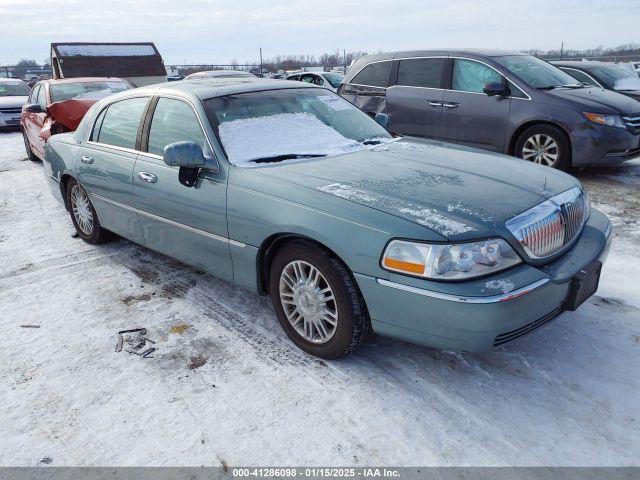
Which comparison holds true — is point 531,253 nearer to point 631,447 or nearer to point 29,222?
point 631,447

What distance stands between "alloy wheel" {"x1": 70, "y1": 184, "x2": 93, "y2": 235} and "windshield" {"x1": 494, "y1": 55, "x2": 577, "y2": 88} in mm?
5335

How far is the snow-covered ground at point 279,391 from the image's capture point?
2.24 metres

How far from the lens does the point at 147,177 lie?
12.0 feet

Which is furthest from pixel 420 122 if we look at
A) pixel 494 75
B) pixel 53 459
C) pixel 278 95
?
pixel 53 459

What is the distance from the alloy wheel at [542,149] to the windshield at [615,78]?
152 inches

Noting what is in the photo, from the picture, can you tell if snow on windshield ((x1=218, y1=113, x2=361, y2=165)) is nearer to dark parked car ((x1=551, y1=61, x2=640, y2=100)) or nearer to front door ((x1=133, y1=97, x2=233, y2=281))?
front door ((x1=133, y1=97, x2=233, y2=281))

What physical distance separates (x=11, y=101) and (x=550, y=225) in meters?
15.6

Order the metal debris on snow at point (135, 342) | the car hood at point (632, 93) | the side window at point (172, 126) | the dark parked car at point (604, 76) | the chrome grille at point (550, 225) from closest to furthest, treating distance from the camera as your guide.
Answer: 1. the chrome grille at point (550, 225)
2. the metal debris on snow at point (135, 342)
3. the side window at point (172, 126)
4. the car hood at point (632, 93)
5. the dark parked car at point (604, 76)

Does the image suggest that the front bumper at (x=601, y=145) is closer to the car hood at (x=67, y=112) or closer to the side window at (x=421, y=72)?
the side window at (x=421, y=72)

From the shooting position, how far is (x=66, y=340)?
3197 millimetres

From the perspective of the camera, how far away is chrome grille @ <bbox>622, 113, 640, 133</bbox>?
625 cm

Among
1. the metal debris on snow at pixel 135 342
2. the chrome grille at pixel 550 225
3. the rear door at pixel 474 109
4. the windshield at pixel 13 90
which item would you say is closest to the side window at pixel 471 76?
the rear door at pixel 474 109

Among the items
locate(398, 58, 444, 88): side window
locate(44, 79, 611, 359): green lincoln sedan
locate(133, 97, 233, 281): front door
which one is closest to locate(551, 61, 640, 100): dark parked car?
locate(398, 58, 444, 88): side window

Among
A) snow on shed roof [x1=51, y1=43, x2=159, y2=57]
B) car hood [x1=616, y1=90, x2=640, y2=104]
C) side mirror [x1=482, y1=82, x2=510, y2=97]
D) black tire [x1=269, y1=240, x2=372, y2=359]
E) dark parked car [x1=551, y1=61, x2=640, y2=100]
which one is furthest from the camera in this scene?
snow on shed roof [x1=51, y1=43, x2=159, y2=57]
